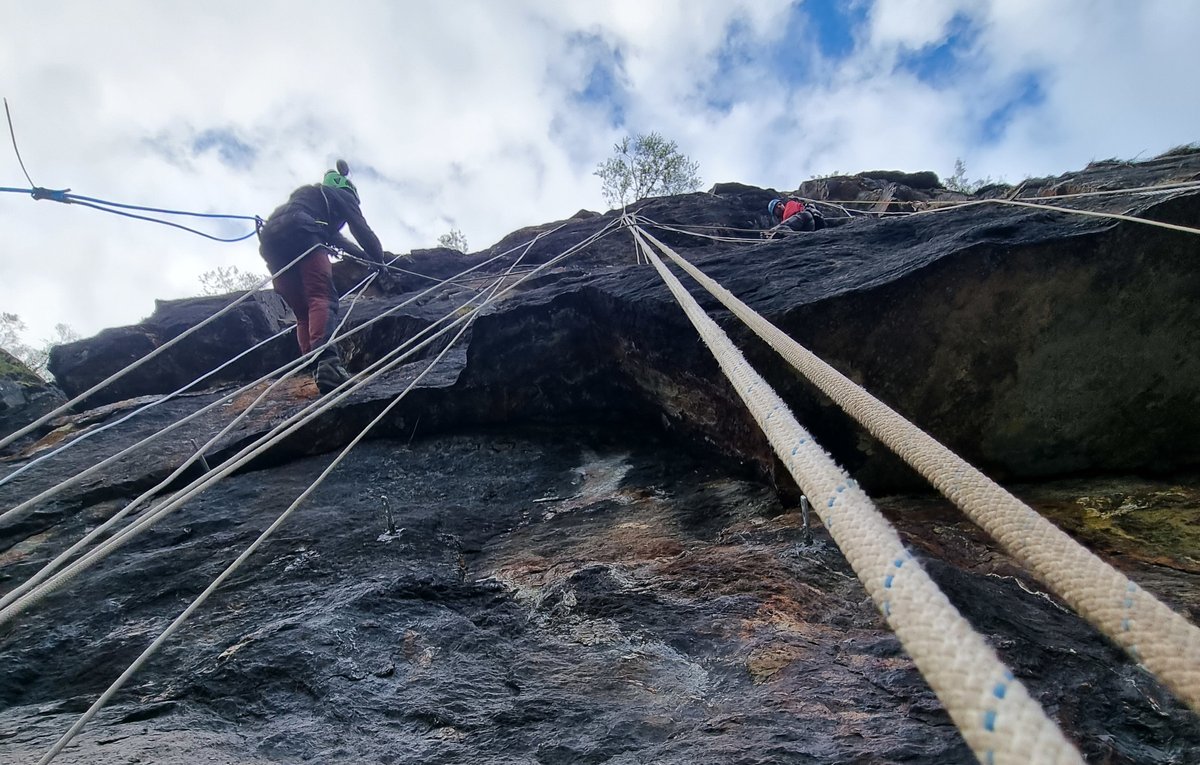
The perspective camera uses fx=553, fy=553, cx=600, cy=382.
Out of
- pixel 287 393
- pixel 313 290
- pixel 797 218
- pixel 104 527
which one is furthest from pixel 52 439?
pixel 797 218

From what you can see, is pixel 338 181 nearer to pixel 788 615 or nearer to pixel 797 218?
pixel 797 218

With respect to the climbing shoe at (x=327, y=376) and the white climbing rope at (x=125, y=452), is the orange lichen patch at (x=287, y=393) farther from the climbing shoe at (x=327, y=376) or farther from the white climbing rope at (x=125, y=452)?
the white climbing rope at (x=125, y=452)

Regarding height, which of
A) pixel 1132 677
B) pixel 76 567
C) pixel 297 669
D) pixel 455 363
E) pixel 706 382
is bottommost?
pixel 1132 677

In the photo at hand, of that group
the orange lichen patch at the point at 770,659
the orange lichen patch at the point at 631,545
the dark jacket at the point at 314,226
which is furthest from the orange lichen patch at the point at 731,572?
the dark jacket at the point at 314,226

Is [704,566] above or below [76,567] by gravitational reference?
below

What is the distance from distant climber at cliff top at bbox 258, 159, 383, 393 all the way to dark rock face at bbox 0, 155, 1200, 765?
98cm

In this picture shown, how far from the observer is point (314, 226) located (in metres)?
5.35

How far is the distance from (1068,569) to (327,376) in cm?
517

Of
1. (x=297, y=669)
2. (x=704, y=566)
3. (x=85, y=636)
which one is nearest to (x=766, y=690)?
(x=704, y=566)

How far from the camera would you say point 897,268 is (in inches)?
116

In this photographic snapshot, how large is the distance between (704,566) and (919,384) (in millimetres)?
1476

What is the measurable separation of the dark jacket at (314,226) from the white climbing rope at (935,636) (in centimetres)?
549

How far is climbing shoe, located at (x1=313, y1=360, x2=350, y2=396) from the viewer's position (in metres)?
4.91

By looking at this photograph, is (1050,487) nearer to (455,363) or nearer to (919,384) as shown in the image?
(919,384)
